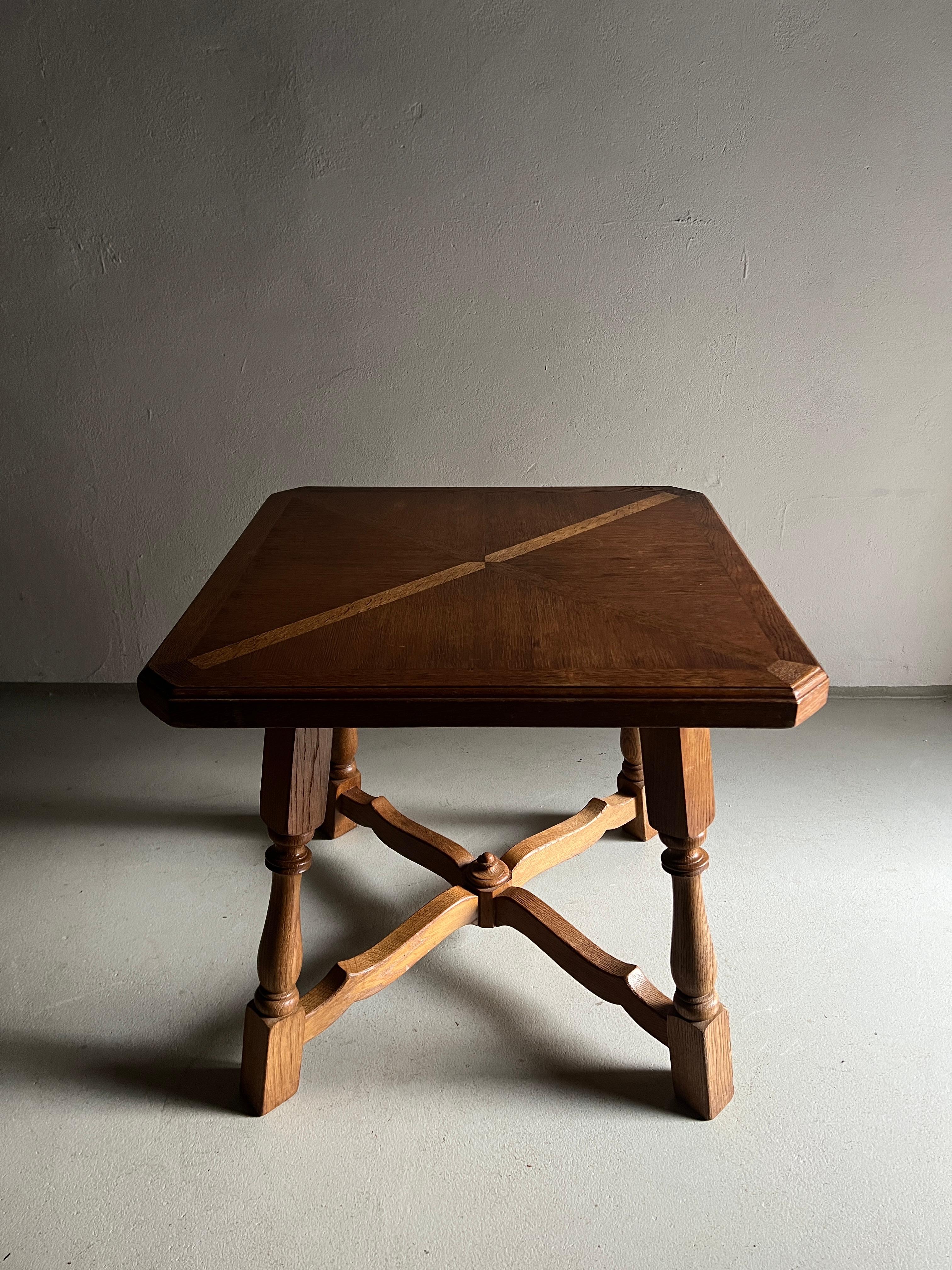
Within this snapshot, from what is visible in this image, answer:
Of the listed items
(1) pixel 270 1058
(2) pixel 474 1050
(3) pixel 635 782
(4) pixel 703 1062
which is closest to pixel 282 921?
(1) pixel 270 1058

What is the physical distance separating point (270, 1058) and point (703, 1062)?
673mm

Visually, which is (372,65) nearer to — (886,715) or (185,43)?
(185,43)

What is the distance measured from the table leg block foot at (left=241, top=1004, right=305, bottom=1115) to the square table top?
0.58 meters

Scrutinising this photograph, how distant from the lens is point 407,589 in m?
1.56

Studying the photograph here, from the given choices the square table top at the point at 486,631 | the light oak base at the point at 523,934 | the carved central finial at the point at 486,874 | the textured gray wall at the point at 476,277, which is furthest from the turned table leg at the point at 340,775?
the textured gray wall at the point at 476,277

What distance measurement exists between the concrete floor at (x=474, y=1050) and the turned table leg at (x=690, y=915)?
0.07 meters

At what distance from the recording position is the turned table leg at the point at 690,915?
150 centimetres

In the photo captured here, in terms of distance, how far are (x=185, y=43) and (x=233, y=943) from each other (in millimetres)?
2184

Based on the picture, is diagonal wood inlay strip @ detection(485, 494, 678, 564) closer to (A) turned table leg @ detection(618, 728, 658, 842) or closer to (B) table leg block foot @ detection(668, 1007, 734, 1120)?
(A) turned table leg @ detection(618, 728, 658, 842)

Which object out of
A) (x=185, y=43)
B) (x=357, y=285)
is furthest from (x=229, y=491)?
(x=185, y=43)

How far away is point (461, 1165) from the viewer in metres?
1.49

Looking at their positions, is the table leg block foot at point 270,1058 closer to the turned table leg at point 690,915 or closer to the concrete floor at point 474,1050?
the concrete floor at point 474,1050

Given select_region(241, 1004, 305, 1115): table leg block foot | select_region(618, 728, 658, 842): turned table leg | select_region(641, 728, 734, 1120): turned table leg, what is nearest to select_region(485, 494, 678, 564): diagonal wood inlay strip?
select_region(641, 728, 734, 1120): turned table leg

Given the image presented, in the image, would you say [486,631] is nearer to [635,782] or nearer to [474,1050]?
[474,1050]
